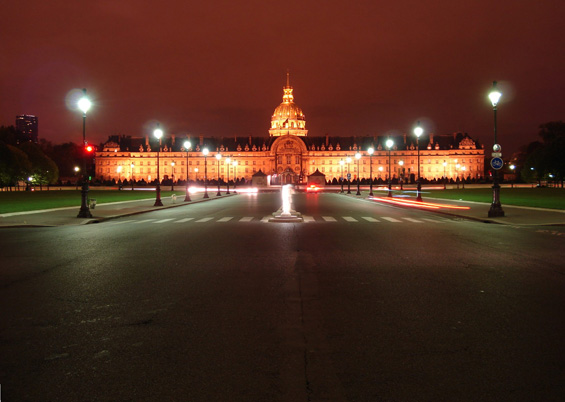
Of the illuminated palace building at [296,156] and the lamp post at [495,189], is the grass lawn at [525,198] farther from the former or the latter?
the illuminated palace building at [296,156]

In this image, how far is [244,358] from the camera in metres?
5.57

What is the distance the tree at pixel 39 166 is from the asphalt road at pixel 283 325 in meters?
103

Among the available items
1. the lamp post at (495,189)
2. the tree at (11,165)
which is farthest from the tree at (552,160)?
the tree at (11,165)

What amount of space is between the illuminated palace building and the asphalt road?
556ft

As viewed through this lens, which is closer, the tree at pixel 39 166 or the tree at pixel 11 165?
the tree at pixel 11 165

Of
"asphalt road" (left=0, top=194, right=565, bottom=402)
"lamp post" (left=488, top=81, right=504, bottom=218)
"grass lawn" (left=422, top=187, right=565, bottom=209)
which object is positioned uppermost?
"lamp post" (left=488, top=81, right=504, bottom=218)

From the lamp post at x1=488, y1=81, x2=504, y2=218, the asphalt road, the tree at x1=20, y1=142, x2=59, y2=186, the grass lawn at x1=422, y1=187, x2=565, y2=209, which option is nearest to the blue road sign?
the lamp post at x1=488, y1=81, x2=504, y2=218

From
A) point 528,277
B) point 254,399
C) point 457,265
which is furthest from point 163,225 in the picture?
point 254,399

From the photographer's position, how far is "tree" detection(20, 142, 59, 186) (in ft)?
352

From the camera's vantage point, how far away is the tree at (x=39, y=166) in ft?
352

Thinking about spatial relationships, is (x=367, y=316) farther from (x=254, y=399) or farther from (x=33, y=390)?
(x=33, y=390)

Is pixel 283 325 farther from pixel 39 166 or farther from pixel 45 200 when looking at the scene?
pixel 39 166

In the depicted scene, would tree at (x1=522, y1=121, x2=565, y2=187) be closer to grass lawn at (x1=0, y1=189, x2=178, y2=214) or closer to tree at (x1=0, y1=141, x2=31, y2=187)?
grass lawn at (x1=0, y1=189, x2=178, y2=214)

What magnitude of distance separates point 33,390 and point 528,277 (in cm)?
867
